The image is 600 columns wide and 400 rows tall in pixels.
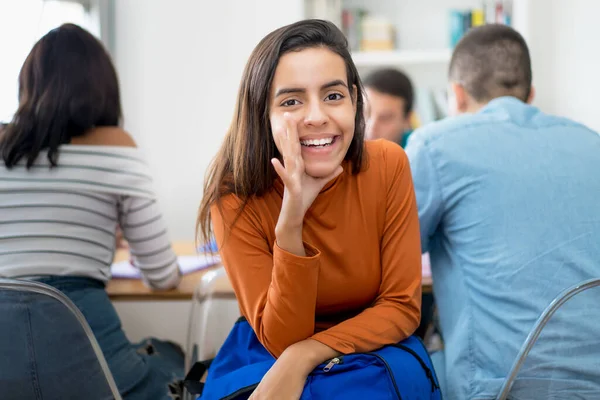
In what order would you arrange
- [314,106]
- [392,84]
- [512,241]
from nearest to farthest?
[314,106]
[512,241]
[392,84]

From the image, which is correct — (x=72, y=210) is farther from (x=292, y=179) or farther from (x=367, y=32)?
(x=367, y=32)

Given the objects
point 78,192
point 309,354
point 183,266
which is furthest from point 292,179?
point 183,266

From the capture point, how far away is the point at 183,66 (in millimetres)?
3547

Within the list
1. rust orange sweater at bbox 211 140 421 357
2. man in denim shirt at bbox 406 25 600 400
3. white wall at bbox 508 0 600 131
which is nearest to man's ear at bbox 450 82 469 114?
man in denim shirt at bbox 406 25 600 400

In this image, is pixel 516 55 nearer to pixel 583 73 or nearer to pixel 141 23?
pixel 583 73

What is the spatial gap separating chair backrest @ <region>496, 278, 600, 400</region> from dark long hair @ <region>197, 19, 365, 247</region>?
0.47 m

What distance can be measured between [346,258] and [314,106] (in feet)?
1.02

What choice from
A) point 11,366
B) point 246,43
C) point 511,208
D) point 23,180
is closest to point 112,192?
point 23,180

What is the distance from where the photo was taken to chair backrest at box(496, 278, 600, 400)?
1.31 metres

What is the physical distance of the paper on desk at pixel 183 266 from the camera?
208 centimetres

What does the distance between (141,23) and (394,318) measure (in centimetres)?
264

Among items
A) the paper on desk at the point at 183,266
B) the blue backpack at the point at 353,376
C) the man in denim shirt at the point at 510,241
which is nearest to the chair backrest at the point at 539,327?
the man in denim shirt at the point at 510,241

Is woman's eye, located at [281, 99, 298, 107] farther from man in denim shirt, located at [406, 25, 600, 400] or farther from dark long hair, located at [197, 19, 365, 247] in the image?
man in denim shirt, located at [406, 25, 600, 400]

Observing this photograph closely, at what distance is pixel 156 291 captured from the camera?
6.29 ft
